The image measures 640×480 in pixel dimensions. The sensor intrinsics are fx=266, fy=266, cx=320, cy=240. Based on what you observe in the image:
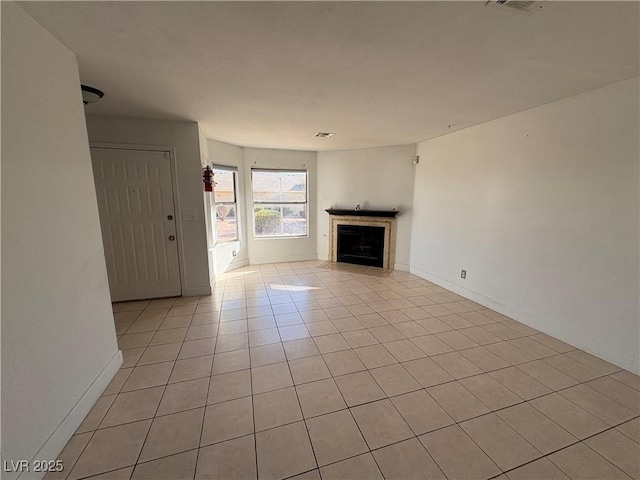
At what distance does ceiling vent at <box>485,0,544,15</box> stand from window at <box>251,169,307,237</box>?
428 centimetres

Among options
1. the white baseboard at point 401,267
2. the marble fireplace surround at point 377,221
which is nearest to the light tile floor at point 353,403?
the white baseboard at point 401,267

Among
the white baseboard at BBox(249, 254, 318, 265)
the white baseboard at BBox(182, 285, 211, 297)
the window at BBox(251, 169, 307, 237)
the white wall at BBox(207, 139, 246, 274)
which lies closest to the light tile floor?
the white baseboard at BBox(182, 285, 211, 297)

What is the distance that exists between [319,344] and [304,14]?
93.9 inches

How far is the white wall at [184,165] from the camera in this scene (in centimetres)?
300

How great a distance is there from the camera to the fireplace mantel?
15.9ft

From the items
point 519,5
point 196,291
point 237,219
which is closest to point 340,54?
point 519,5

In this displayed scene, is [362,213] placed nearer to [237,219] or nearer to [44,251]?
[237,219]

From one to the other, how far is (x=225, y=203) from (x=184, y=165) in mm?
1370

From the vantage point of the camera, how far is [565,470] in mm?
1345

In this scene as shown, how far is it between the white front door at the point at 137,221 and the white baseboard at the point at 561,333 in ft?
12.9

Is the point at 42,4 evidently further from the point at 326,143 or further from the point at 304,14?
the point at 326,143

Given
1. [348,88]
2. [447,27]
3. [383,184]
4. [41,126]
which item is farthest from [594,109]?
[41,126]

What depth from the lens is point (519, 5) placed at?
123 cm

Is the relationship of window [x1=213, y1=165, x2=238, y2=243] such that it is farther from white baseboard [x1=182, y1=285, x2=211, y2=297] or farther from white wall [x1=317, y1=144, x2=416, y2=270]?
white wall [x1=317, y1=144, x2=416, y2=270]
